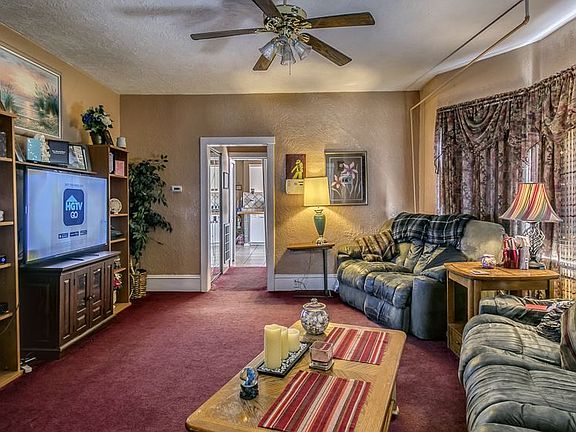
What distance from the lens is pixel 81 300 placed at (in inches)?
138

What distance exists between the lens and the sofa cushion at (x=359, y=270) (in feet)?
14.1

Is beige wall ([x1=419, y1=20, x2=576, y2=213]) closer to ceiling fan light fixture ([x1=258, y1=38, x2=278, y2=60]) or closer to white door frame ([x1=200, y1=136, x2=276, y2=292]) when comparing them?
white door frame ([x1=200, y1=136, x2=276, y2=292])

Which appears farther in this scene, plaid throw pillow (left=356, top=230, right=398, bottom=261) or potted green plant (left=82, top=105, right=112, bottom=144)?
plaid throw pillow (left=356, top=230, right=398, bottom=261)

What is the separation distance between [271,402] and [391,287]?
7.98 feet

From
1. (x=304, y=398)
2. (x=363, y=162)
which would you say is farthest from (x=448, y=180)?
(x=304, y=398)

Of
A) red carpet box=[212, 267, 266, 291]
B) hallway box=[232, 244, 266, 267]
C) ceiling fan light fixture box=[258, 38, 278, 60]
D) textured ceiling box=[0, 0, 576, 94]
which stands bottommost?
red carpet box=[212, 267, 266, 291]

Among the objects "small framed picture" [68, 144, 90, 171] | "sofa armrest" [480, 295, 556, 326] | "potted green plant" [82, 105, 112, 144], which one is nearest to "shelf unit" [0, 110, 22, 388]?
"small framed picture" [68, 144, 90, 171]

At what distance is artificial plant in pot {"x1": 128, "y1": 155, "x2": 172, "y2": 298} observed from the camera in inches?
203

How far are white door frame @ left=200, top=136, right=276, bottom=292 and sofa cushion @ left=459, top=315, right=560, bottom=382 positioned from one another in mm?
3393

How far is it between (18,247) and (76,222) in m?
0.70

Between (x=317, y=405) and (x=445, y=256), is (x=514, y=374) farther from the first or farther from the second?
(x=445, y=256)

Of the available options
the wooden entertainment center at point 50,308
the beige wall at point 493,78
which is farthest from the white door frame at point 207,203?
the wooden entertainment center at point 50,308

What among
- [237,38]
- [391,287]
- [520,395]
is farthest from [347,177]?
[520,395]

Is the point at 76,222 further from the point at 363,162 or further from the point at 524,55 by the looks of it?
the point at 524,55
